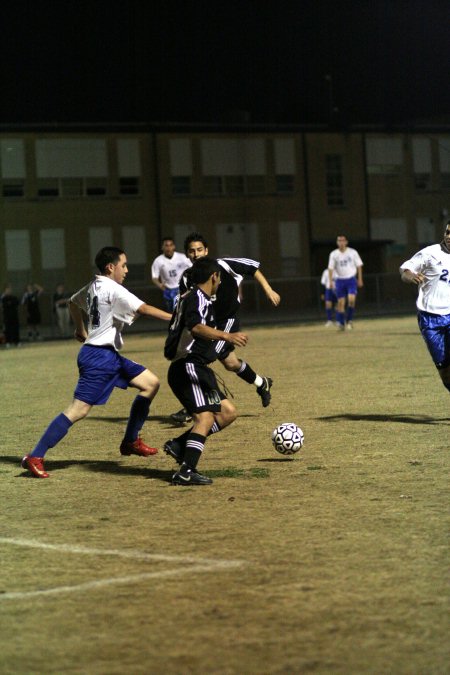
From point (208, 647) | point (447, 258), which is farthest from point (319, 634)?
point (447, 258)

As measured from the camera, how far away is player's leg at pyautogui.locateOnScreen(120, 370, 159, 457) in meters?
8.88

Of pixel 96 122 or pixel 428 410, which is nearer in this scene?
pixel 428 410

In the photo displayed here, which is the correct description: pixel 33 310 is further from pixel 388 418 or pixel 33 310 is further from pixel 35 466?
pixel 35 466

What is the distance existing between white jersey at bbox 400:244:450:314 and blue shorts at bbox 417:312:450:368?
0.07 m

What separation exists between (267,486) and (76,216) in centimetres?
4851

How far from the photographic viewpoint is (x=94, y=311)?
8.64 metres

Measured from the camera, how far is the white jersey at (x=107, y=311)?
8500 millimetres

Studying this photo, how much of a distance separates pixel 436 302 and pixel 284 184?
162 feet

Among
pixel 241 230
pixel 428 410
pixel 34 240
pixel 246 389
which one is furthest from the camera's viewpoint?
pixel 241 230

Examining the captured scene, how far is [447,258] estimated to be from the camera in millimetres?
10859

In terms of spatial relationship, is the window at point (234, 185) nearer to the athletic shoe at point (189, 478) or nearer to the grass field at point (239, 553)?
the grass field at point (239, 553)

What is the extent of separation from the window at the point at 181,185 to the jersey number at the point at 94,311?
48902 mm

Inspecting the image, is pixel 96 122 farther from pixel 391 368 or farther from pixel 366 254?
pixel 391 368

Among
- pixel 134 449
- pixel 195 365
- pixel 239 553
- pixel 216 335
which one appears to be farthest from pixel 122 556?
pixel 134 449
